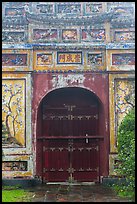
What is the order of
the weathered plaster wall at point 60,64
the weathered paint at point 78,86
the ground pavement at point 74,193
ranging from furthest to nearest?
1. the weathered paint at point 78,86
2. the weathered plaster wall at point 60,64
3. the ground pavement at point 74,193

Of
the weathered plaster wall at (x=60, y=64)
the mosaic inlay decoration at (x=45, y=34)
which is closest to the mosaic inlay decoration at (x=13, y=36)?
the weathered plaster wall at (x=60, y=64)

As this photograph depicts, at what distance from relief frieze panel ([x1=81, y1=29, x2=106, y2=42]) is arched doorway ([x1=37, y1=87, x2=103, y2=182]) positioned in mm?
1491

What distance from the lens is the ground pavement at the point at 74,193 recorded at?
805cm

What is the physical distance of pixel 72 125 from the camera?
420 inches

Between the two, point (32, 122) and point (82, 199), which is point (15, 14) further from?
point (82, 199)

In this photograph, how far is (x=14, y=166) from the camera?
988 centimetres

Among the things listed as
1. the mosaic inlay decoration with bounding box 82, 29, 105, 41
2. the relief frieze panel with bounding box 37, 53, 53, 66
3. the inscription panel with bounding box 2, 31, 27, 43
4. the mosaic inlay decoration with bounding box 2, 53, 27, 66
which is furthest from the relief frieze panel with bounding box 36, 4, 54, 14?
the mosaic inlay decoration with bounding box 2, 53, 27, 66

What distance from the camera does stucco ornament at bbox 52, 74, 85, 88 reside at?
33.2ft

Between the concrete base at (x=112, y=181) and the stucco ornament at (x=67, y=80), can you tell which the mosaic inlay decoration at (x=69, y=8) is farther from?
the concrete base at (x=112, y=181)

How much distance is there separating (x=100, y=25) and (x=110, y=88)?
184 centimetres

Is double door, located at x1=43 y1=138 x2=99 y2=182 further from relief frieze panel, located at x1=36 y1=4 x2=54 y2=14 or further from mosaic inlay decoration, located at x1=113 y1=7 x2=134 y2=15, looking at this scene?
mosaic inlay decoration, located at x1=113 y1=7 x2=134 y2=15

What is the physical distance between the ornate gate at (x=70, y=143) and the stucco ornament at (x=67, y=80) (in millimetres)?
870

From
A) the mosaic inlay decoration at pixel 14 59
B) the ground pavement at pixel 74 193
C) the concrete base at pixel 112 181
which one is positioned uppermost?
the mosaic inlay decoration at pixel 14 59

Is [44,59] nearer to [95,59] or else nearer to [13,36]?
[13,36]
